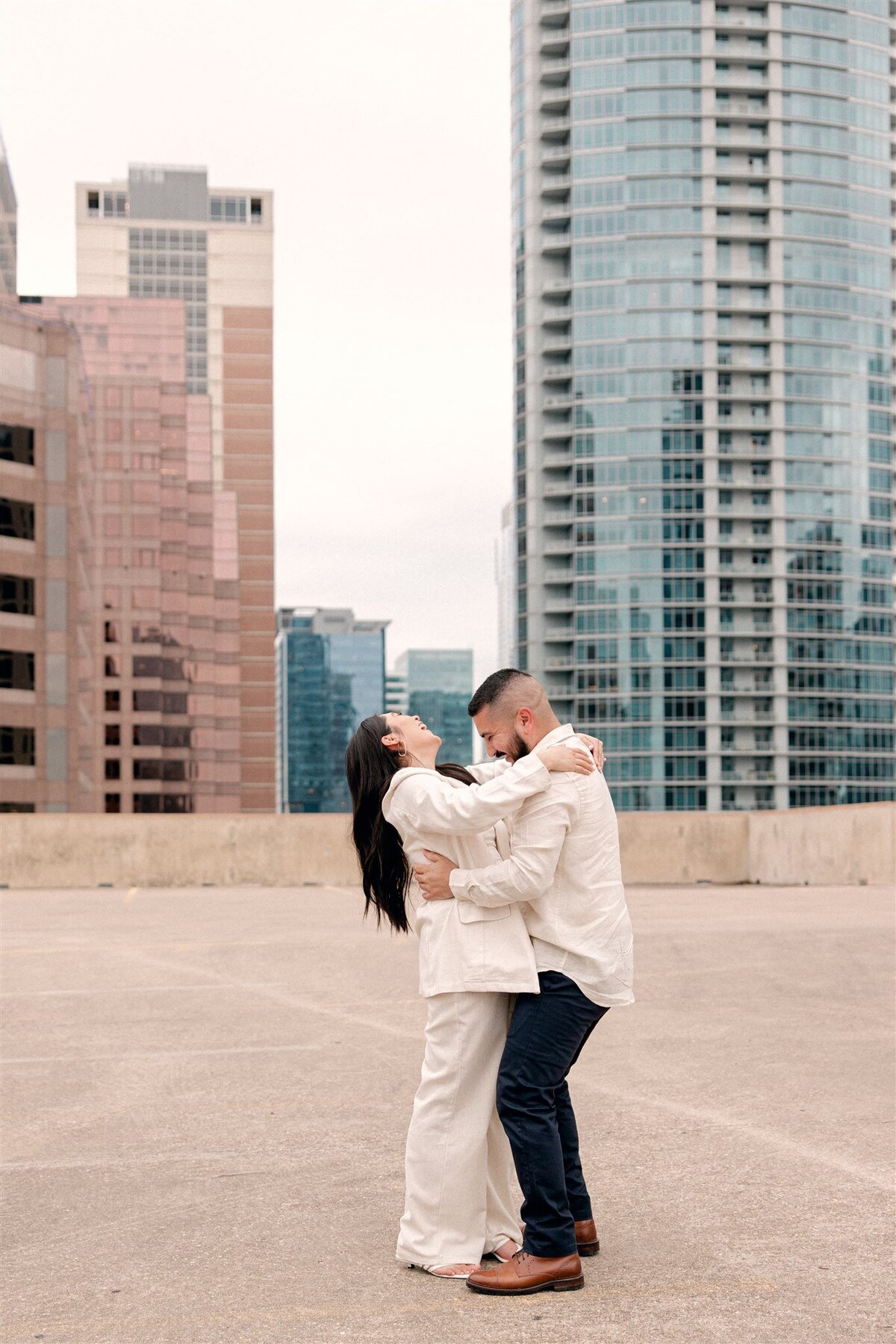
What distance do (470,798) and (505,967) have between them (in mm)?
540

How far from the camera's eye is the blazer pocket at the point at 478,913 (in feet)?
14.4

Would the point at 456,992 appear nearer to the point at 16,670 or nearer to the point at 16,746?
the point at 16,746

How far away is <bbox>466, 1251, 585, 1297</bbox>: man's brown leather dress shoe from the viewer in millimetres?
4238

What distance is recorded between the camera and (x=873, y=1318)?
13.1 feet

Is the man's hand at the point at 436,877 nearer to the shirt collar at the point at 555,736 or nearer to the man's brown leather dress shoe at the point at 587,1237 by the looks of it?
the shirt collar at the point at 555,736

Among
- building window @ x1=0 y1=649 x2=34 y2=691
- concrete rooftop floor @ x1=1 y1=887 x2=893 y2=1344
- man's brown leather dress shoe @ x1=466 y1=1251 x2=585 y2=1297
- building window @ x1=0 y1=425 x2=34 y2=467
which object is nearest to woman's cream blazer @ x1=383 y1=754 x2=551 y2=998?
man's brown leather dress shoe @ x1=466 y1=1251 x2=585 y2=1297

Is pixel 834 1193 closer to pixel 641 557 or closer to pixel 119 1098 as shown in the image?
pixel 119 1098

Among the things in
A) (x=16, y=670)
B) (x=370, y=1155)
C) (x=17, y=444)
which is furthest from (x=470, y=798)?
(x=17, y=444)

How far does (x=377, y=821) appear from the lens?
15.3ft

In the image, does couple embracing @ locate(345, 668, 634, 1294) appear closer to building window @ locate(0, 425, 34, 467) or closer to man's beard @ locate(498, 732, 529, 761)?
man's beard @ locate(498, 732, 529, 761)

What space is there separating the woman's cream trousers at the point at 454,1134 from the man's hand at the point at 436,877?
32 cm

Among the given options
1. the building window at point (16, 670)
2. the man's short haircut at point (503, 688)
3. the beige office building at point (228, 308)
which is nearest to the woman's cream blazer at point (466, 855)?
the man's short haircut at point (503, 688)

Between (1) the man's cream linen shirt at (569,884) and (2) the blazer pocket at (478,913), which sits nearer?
(1) the man's cream linen shirt at (569,884)

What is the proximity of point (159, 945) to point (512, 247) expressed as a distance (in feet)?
375
